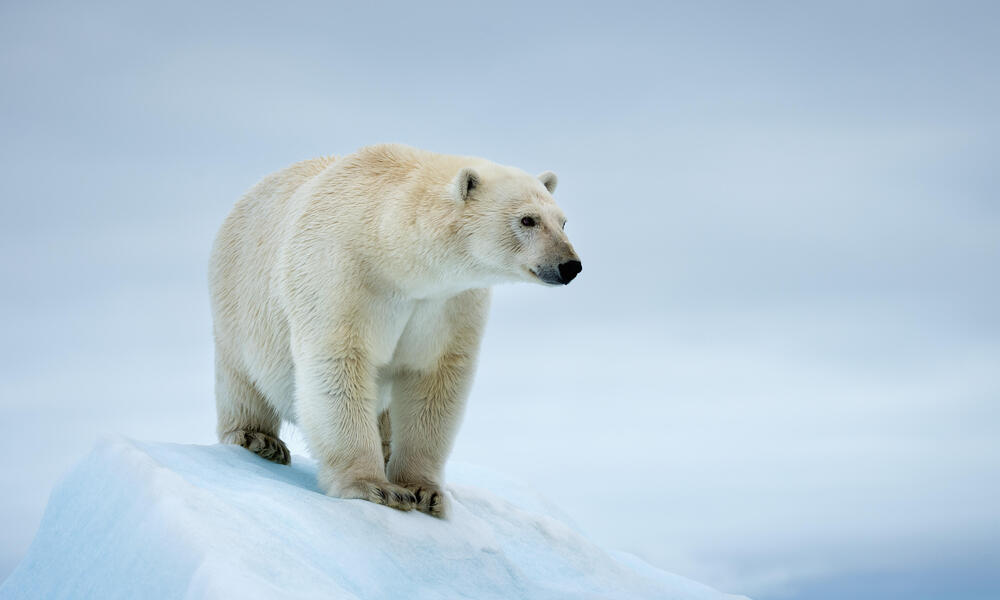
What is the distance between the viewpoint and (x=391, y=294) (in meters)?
7.68

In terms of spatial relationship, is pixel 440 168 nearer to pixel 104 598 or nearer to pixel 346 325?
pixel 346 325

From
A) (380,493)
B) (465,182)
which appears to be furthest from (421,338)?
(465,182)

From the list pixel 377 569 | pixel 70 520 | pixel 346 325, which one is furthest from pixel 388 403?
pixel 70 520

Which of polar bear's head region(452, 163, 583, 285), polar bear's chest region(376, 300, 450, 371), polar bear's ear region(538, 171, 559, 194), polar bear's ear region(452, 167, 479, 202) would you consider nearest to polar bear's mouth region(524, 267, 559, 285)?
polar bear's head region(452, 163, 583, 285)

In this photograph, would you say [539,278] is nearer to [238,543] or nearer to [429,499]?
[429,499]

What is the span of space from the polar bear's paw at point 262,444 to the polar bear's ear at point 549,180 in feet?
10.9

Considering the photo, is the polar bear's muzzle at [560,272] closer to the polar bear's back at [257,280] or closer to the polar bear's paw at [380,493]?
the polar bear's paw at [380,493]

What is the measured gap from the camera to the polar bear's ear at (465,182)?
24.0 feet

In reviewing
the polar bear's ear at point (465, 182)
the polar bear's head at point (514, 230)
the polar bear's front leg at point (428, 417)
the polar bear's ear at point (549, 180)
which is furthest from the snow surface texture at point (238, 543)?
the polar bear's ear at point (549, 180)

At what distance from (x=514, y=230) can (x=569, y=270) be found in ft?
1.65

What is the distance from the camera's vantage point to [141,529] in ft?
18.6

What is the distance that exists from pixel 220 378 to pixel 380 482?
8.11ft

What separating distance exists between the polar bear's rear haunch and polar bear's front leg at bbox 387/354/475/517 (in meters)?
0.01

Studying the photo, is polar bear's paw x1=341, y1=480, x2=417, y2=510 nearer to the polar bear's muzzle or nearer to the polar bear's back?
the polar bear's back
